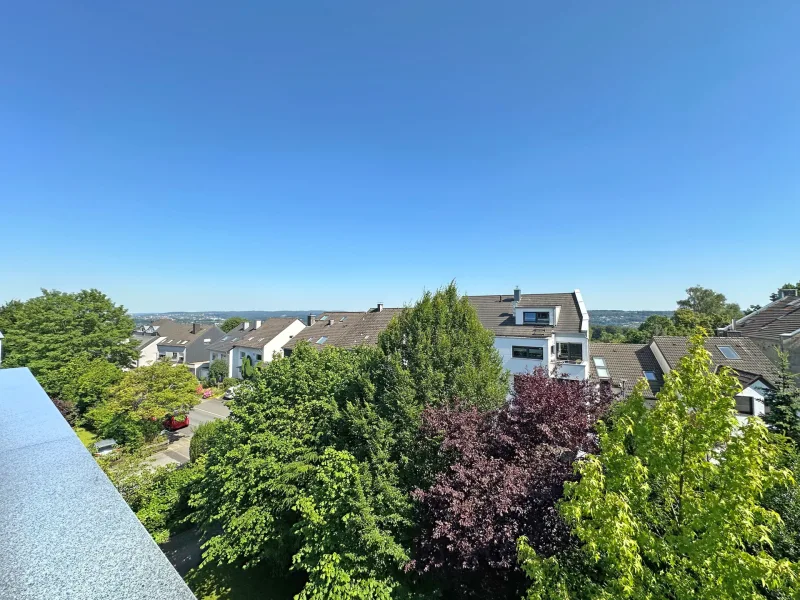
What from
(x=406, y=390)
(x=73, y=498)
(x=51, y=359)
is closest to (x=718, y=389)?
(x=406, y=390)

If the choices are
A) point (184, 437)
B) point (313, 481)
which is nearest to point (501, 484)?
point (313, 481)

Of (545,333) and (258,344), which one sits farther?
(258,344)

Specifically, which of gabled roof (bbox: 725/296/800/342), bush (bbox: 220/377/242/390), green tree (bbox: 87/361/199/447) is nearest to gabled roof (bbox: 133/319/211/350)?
bush (bbox: 220/377/242/390)

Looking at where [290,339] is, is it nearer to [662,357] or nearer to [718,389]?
[662,357]

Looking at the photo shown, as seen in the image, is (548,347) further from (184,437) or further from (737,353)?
(184,437)

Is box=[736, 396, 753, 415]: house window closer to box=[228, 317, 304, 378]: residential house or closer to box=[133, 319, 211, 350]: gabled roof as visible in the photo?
box=[228, 317, 304, 378]: residential house

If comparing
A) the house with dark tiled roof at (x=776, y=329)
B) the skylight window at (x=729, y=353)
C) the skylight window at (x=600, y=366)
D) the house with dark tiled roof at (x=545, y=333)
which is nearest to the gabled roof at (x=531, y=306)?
the house with dark tiled roof at (x=545, y=333)
